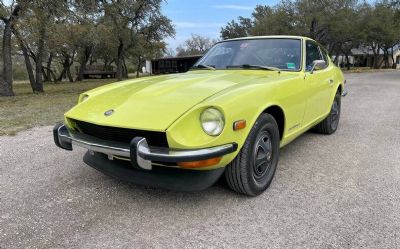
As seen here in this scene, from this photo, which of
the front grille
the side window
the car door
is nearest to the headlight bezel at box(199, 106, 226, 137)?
the front grille

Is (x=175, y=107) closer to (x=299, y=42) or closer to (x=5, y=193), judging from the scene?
(x=5, y=193)

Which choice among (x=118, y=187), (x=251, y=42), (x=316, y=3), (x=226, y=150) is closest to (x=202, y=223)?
(x=226, y=150)

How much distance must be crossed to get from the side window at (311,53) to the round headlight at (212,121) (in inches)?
79.5

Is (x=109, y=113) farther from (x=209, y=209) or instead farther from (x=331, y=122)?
(x=331, y=122)

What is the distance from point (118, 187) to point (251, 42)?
8.17ft

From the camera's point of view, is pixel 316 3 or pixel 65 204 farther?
pixel 316 3

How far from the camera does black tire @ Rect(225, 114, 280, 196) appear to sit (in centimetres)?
295

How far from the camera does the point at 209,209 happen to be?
2.96m

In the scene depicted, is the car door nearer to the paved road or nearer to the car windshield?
the car windshield

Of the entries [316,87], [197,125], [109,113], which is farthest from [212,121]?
[316,87]

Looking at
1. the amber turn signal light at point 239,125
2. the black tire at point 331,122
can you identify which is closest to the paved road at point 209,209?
the amber turn signal light at point 239,125

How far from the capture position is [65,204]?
308 centimetres

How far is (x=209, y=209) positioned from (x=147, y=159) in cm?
78

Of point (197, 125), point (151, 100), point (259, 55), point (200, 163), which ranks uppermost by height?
point (259, 55)
